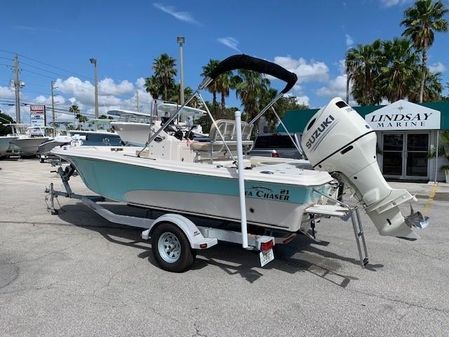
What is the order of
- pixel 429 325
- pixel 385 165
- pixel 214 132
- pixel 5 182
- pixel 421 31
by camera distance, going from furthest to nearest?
1. pixel 421 31
2. pixel 385 165
3. pixel 5 182
4. pixel 214 132
5. pixel 429 325

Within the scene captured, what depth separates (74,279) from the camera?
5.48 meters

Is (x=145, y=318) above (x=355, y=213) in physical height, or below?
below

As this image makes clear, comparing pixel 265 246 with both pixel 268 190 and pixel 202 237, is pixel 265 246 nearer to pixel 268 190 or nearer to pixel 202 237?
pixel 268 190

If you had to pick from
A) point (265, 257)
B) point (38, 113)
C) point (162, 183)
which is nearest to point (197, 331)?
point (265, 257)

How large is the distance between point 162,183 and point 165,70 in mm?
42172

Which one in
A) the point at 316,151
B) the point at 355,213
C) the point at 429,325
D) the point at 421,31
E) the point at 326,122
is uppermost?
Answer: the point at 421,31

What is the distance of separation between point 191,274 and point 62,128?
3299 centimetres

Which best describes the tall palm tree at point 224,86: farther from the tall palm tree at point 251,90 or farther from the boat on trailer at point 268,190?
the boat on trailer at point 268,190

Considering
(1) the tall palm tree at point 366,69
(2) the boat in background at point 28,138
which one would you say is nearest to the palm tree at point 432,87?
(1) the tall palm tree at point 366,69

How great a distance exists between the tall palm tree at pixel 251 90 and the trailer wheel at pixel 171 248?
33.3 m

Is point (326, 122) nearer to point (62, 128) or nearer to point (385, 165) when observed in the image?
point (385, 165)

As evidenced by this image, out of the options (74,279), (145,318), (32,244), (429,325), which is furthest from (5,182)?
(429,325)

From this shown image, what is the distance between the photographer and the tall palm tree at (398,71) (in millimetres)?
33469

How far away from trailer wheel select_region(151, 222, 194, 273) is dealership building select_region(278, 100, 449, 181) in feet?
44.7
